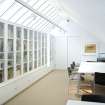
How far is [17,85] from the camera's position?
18.8 ft

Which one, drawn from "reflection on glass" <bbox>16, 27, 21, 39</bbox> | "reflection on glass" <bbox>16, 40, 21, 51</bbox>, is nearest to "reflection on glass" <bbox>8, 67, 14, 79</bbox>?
"reflection on glass" <bbox>16, 40, 21, 51</bbox>

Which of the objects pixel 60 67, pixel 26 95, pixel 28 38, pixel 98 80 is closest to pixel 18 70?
pixel 26 95

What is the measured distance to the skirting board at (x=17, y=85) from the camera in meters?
4.84

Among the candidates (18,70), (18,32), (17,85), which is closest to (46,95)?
(17,85)

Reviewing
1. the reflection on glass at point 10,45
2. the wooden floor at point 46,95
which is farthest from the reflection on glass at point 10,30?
the wooden floor at point 46,95

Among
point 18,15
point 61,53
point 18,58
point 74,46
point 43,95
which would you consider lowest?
point 43,95

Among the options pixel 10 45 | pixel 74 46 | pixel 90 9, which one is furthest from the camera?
pixel 74 46

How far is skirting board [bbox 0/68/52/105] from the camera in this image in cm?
484

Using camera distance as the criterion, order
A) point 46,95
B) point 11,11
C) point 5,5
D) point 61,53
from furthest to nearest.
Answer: point 61,53 → point 46,95 → point 11,11 → point 5,5

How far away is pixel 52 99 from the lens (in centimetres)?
518

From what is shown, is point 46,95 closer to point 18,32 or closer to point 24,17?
point 18,32

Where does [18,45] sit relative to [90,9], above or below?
below

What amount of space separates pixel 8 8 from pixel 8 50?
1.31m

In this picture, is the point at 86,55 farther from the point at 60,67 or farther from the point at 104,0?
the point at 104,0
